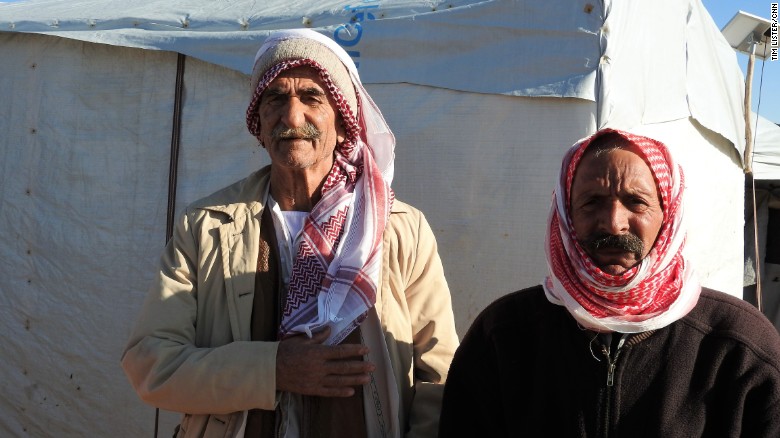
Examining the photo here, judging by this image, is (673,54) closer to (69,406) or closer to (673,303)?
(673,303)

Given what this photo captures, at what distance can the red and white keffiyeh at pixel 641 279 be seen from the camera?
5.90 feet

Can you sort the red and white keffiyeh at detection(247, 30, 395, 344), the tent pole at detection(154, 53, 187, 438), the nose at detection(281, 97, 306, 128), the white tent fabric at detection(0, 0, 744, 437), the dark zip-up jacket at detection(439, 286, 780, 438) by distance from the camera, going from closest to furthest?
the dark zip-up jacket at detection(439, 286, 780, 438), the red and white keffiyeh at detection(247, 30, 395, 344), the nose at detection(281, 97, 306, 128), the white tent fabric at detection(0, 0, 744, 437), the tent pole at detection(154, 53, 187, 438)

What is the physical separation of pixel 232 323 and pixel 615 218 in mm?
1037

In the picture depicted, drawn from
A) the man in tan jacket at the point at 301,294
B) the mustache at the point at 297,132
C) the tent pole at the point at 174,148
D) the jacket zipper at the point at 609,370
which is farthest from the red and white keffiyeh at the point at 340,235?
the tent pole at the point at 174,148

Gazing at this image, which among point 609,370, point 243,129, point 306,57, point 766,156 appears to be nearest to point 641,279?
point 609,370

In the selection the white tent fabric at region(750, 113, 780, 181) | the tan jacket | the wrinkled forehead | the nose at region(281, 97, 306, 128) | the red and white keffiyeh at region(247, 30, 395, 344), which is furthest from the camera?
the white tent fabric at region(750, 113, 780, 181)

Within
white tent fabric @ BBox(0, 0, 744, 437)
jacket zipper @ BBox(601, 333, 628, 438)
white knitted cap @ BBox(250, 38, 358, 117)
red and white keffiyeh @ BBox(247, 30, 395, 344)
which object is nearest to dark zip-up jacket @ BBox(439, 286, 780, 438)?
jacket zipper @ BBox(601, 333, 628, 438)

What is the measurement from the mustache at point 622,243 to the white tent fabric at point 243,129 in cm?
124

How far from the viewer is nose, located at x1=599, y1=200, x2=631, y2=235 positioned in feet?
5.95

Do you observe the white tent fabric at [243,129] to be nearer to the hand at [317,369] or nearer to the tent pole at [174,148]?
the tent pole at [174,148]

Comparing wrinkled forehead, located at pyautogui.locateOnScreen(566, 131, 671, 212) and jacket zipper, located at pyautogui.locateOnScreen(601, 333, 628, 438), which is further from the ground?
wrinkled forehead, located at pyautogui.locateOnScreen(566, 131, 671, 212)

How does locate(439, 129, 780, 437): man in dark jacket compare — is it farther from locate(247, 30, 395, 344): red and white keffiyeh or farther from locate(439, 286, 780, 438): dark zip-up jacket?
locate(247, 30, 395, 344): red and white keffiyeh

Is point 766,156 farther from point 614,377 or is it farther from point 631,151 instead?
point 614,377

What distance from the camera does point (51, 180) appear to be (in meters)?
3.93
